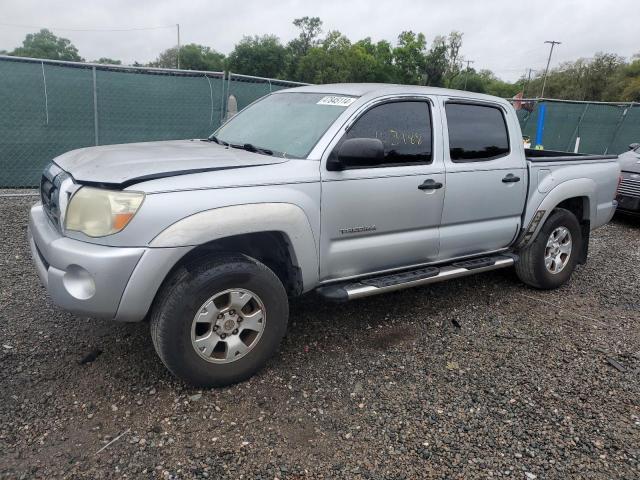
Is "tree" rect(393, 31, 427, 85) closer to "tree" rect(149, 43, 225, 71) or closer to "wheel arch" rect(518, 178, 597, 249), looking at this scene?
"tree" rect(149, 43, 225, 71)

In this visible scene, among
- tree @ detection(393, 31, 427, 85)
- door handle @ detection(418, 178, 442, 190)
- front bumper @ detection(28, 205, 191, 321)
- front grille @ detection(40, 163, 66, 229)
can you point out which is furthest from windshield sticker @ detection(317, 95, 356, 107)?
tree @ detection(393, 31, 427, 85)

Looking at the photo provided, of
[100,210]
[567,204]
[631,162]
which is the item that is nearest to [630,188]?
[631,162]

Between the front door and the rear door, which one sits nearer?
the front door

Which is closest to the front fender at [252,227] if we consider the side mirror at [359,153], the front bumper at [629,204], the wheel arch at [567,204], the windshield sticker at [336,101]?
the side mirror at [359,153]

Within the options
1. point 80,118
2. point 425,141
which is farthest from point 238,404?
point 80,118

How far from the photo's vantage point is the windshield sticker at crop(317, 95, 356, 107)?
11.2 ft

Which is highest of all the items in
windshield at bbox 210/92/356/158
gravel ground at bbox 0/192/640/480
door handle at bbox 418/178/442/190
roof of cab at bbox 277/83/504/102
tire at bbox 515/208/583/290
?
roof of cab at bbox 277/83/504/102

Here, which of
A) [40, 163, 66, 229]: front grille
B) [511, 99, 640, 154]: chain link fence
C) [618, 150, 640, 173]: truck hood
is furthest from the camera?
[511, 99, 640, 154]: chain link fence

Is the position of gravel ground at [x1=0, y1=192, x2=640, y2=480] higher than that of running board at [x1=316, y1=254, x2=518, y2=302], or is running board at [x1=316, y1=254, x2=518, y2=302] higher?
running board at [x1=316, y1=254, x2=518, y2=302]

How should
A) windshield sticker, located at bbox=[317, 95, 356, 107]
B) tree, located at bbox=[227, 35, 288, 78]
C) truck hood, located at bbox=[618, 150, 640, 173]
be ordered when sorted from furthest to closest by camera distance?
tree, located at bbox=[227, 35, 288, 78]
truck hood, located at bbox=[618, 150, 640, 173]
windshield sticker, located at bbox=[317, 95, 356, 107]

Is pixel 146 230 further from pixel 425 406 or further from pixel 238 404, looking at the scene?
pixel 425 406

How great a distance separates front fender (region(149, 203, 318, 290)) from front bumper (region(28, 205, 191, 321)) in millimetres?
82

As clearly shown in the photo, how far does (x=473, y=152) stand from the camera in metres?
3.98

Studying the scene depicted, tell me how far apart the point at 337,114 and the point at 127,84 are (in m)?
5.92
